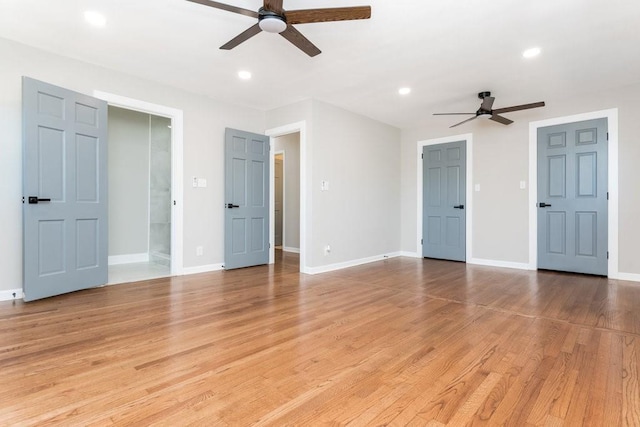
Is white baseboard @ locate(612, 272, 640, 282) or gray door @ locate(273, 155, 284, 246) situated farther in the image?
gray door @ locate(273, 155, 284, 246)

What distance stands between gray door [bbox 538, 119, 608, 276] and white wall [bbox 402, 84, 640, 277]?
0.62ft

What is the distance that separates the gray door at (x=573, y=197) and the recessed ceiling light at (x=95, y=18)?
5782mm

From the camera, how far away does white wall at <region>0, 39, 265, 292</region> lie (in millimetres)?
3205

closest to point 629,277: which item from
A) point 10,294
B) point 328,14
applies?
point 328,14

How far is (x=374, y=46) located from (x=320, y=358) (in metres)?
2.89

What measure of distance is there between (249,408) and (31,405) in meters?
1.02

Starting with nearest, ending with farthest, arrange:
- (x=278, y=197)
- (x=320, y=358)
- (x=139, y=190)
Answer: (x=320, y=358) → (x=139, y=190) → (x=278, y=197)

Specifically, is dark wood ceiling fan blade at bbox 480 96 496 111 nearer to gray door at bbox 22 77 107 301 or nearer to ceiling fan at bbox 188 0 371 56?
ceiling fan at bbox 188 0 371 56

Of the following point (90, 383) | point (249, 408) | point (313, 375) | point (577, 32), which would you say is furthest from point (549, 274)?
point (90, 383)

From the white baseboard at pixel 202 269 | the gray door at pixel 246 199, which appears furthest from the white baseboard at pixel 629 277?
the white baseboard at pixel 202 269

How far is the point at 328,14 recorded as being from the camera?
2.28m

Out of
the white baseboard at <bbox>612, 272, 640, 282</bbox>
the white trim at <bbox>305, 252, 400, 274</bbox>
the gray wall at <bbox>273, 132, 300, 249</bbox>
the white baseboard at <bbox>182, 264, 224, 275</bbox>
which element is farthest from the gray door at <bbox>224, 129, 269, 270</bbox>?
the white baseboard at <bbox>612, 272, 640, 282</bbox>

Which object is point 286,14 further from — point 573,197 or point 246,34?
point 573,197

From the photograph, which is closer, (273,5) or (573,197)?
(273,5)
